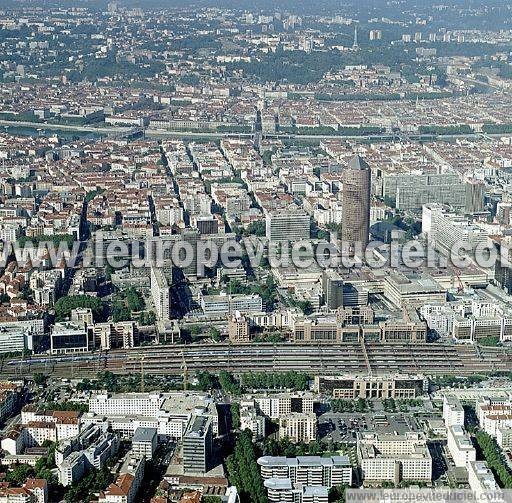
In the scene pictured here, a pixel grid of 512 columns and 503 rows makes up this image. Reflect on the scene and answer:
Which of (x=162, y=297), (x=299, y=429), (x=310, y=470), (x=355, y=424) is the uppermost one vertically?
(x=162, y=297)

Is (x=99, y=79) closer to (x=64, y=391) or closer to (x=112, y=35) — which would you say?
(x=112, y=35)

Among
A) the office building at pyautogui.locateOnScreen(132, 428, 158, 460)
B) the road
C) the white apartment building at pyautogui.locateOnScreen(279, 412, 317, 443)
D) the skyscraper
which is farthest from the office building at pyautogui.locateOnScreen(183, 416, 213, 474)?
the skyscraper

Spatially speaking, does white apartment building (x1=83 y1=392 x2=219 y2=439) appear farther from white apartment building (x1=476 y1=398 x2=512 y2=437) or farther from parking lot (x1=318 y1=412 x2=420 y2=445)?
white apartment building (x1=476 y1=398 x2=512 y2=437)

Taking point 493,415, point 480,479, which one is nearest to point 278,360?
point 493,415

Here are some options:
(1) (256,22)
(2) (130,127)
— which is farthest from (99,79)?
(1) (256,22)

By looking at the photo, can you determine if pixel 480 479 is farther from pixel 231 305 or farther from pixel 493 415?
pixel 231 305

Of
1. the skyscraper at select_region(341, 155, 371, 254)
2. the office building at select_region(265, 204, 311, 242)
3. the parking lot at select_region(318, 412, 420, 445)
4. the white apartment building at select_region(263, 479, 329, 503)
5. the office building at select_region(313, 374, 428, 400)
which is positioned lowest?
the parking lot at select_region(318, 412, 420, 445)

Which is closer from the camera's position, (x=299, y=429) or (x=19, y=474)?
(x=19, y=474)

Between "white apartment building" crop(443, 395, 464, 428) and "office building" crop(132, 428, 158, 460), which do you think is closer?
"office building" crop(132, 428, 158, 460)
